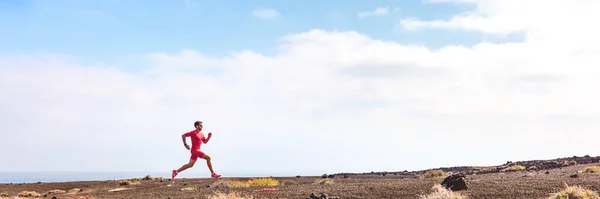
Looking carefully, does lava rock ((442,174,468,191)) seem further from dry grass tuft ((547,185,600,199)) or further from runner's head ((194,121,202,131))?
runner's head ((194,121,202,131))

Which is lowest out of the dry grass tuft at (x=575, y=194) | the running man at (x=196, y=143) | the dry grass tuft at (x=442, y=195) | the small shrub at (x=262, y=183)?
the dry grass tuft at (x=575, y=194)

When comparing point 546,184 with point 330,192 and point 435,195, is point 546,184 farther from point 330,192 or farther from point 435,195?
point 330,192

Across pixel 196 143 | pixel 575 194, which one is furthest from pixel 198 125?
pixel 575 194

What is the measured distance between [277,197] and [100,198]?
692 centimetres

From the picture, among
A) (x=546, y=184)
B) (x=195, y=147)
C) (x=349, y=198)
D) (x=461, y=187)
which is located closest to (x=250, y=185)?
(x=195, y=147)

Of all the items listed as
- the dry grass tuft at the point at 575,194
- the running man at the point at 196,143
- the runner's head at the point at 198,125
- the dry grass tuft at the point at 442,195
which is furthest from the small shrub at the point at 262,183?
the dry grass tuft at the point at 575,194

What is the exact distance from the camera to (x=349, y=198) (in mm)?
12250

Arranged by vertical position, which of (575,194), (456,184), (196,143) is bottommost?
(575,194)

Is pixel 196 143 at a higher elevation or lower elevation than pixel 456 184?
higher

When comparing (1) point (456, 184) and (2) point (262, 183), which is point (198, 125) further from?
(1) point (456, 184)

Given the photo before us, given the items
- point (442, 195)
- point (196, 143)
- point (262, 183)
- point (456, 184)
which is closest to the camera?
point (442, 195)

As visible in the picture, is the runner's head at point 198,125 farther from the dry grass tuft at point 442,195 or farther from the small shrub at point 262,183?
the dry grass tuft at point 442,195

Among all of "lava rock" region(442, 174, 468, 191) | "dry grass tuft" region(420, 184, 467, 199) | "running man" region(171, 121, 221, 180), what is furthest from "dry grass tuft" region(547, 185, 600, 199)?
"running man" region(171, 121, 221, 180)

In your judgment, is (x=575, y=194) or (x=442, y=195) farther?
(x=442, y=195)
